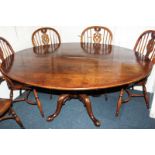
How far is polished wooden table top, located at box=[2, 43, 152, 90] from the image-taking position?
1458 millimetres

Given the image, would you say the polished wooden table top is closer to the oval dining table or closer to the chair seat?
the oval dining table

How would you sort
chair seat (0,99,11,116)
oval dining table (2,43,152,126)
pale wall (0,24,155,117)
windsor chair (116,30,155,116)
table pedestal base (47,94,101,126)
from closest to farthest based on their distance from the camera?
1. oval dining table (2,43,152,126)
2. chair seat (0,99,11,116)
3. table pedestal base (47,94,101,126)
4. windsor chair (116,30,155,116)
5. pale wall (0,24,155,117)

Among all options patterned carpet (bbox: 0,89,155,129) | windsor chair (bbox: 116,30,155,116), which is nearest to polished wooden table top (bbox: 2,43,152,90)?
windsor chair (bbox: 116,30,155,116)

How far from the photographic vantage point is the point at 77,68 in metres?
1.74

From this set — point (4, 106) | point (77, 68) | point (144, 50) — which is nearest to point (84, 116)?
point (77, 68)

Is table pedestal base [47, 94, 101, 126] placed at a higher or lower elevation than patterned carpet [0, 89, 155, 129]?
higher

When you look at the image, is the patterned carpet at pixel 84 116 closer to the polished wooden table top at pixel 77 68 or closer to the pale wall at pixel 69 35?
the pale wall at pixel 69 35

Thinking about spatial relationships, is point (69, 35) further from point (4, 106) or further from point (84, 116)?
point (4, 106)

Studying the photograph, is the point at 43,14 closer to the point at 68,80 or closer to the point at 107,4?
the point at 107,4

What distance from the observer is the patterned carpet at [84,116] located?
7.00 ft

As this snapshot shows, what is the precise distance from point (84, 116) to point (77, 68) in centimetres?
83

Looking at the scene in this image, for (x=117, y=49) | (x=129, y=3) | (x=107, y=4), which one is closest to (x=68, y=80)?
(x=117, y=49)

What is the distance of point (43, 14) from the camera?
2.44 m

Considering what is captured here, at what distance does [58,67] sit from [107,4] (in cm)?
107
